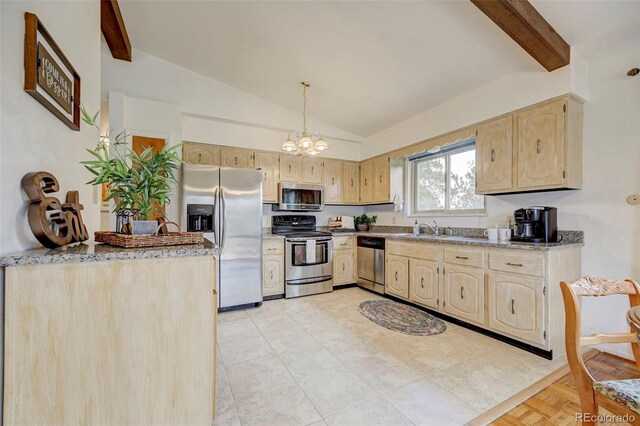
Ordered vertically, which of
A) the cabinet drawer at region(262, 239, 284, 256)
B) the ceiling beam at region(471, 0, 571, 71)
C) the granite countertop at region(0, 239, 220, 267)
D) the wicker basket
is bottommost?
the cabinet drawer at region(262, 239, 284, 256)

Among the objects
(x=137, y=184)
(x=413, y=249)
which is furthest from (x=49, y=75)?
(x=413, y=249)

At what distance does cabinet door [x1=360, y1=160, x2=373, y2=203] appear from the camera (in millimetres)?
4848

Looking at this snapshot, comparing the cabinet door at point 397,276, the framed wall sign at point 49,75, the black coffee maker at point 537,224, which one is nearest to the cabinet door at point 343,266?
the cabinet door at point 397,276

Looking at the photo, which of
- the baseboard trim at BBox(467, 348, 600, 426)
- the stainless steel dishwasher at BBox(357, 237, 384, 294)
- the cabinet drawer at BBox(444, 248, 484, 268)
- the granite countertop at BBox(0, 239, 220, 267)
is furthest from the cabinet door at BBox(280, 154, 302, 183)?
the baseboard trim at BBox(467, 348, 600, 426)

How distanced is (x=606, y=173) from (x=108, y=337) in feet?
12.1

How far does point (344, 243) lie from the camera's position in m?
4.46

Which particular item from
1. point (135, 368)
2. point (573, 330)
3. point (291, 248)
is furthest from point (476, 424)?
point (291, 248)

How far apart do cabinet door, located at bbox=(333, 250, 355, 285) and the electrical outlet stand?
10.2 feet

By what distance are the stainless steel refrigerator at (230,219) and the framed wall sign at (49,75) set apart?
5.86 ft

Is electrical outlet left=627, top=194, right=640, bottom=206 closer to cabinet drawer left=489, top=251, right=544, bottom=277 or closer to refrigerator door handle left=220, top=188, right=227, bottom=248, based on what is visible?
cabinet drawer left=489, top=251, right=544, bottom=277

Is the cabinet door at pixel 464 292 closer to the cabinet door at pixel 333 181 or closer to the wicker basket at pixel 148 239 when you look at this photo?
the cabinet door at pixel 333 181

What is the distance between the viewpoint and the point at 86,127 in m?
1.83

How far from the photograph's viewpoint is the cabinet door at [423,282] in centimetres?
320

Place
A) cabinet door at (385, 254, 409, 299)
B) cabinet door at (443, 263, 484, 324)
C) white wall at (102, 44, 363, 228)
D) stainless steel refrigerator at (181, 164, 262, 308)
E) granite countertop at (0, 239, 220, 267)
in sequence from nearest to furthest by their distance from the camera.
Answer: granite countertop at (0, 239, 220, 267), cabinet door at (443, 263, 484, 324), stainless steel refrigerator at (181, 164, 262, 308), white wall at (102, 44, 363, 228), cabinet door at (385, 254, 409, 299)
